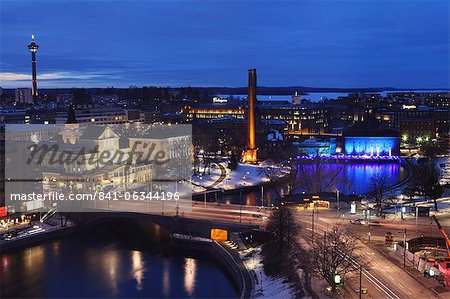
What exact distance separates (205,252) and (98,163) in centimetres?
1006

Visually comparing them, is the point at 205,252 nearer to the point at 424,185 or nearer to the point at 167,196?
the point at 167,196

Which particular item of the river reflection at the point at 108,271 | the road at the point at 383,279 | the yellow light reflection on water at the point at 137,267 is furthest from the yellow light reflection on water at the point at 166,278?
the road at the point at 383,279

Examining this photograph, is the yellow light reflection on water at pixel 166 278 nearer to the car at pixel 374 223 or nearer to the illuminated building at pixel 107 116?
the car at pixel 374 223

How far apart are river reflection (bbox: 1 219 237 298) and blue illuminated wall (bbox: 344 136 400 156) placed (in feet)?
82.9

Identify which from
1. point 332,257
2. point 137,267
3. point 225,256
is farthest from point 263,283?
point 137,267

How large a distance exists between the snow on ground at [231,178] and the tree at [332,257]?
11074mm

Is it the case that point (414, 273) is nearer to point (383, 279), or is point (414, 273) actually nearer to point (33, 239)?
point (383, 279)

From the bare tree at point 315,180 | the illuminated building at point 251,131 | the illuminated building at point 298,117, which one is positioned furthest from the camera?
the illuminated building at point 298,117

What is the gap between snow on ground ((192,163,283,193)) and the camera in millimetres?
25969

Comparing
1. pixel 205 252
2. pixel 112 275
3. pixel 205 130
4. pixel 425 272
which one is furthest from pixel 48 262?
pixel 205 130

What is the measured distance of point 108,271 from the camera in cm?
1573

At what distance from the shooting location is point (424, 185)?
21656 millimetres

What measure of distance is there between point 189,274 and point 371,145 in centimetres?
2832

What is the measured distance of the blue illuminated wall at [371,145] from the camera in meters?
40.7
